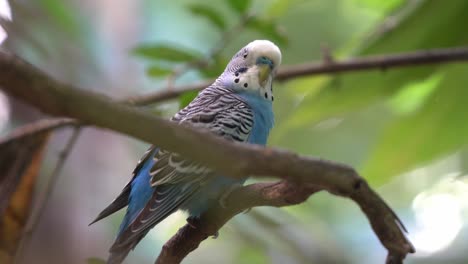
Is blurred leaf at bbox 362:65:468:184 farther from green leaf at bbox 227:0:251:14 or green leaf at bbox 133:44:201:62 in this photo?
green leaf at bbox 133:44:201:62

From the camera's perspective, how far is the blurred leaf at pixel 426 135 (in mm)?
3055

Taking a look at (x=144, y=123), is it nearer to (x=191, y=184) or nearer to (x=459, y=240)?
(x=191, y=184)

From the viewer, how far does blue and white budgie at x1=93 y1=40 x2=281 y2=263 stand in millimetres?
1950

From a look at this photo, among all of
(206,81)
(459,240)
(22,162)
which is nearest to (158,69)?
(206,81)

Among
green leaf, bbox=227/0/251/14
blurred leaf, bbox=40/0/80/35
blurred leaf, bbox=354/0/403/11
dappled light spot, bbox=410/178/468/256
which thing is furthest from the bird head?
dappled light spot, bbox=410/178/468/256

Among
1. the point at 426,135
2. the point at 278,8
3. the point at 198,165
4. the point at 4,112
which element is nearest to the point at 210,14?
the point at 278,8

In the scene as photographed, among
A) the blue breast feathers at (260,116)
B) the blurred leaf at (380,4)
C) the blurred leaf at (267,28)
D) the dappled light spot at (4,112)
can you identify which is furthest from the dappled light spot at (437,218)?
the dappled light spot at (4,112)

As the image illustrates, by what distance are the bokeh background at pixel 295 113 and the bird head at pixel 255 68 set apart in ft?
1.87

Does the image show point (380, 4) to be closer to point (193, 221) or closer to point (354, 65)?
point (354, 65)

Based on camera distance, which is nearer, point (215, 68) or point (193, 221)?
point (193, 221)

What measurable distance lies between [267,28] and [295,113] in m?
0.46

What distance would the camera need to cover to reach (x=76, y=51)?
4.31m

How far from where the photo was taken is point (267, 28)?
297 centimetres

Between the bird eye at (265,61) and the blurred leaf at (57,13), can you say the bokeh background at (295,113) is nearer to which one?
the blurred leaf at (57,13)
